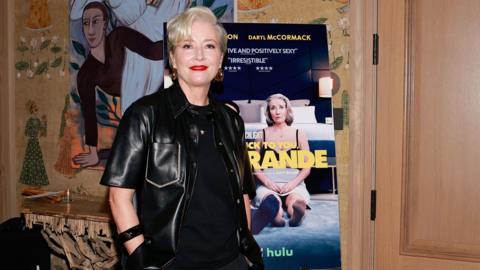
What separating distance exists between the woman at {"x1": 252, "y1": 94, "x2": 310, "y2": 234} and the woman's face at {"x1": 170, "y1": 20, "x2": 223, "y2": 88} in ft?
3.12

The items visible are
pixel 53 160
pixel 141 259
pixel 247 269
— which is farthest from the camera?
pixel 53 160

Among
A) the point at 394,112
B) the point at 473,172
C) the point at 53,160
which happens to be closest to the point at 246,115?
the point at 394,112

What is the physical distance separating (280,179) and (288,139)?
0.20 meters

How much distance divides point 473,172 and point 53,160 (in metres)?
2.49

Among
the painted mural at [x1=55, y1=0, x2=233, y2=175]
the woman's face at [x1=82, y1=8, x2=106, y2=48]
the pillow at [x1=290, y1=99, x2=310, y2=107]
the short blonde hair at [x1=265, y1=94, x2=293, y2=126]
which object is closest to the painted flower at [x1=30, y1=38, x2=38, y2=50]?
the painted mural at [x1=55, y1=0, x2=233, y2=175]

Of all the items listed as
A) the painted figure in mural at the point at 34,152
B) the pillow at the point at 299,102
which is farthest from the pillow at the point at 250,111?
the painted figure in mural at the point at 34,152

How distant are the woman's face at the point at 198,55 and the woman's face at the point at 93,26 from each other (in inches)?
65.4

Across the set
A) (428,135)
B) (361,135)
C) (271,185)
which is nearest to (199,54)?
(271,185)

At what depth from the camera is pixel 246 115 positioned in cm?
266

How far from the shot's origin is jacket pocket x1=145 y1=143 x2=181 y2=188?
166 cm

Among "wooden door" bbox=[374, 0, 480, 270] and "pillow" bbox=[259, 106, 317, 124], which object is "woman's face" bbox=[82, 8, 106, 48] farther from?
"wooden door" bbox=[374, 0, 480, 270]

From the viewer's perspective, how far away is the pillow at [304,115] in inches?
105

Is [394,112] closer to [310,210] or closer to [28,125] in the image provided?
[310,210]

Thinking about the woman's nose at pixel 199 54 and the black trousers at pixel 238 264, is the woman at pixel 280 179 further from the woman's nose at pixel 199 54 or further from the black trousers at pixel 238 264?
the woman's nose at pixel 199 54
